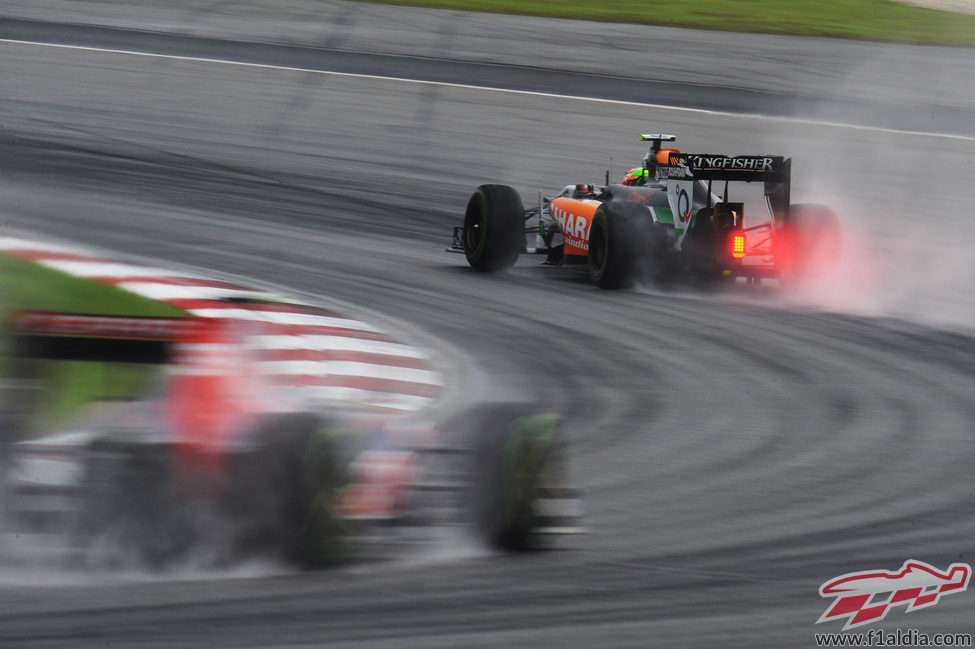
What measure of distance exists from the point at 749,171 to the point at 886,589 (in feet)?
22.2

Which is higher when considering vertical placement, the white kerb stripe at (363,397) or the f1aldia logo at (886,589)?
the white kerb stripe at (363,397)

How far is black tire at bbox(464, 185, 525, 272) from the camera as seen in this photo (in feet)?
38.5

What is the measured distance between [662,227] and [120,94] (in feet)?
31.6

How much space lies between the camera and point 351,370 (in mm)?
7789

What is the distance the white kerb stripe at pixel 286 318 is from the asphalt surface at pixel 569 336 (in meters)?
0.53

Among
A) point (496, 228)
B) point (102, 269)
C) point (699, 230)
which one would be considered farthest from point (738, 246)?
point (102, 269)

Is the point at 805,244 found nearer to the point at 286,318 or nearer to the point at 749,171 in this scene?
the point at 749,171

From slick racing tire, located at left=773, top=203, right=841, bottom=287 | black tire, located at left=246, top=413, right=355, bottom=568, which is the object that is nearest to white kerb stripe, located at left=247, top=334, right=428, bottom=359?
black tire, located at left=246, top=413, right=355, bottom=568

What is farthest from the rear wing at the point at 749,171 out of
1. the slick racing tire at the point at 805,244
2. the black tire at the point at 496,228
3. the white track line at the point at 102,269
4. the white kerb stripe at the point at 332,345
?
the white track line at the point at 102,269

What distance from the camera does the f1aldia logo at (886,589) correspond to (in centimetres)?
432

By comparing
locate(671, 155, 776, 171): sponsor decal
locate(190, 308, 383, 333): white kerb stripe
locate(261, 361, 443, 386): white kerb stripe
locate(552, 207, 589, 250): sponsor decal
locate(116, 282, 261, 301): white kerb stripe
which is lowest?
locate(261, 361, 443, 386): white kerb stripe

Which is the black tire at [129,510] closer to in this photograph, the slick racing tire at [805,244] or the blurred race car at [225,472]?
the blurred race car at [225,472]

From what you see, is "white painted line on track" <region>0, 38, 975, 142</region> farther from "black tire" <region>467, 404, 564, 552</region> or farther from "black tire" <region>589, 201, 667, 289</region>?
"black tire" <region>467, 404, 564, 552</region>

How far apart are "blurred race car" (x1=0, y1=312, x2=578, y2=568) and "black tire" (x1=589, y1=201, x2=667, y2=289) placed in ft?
19.9
